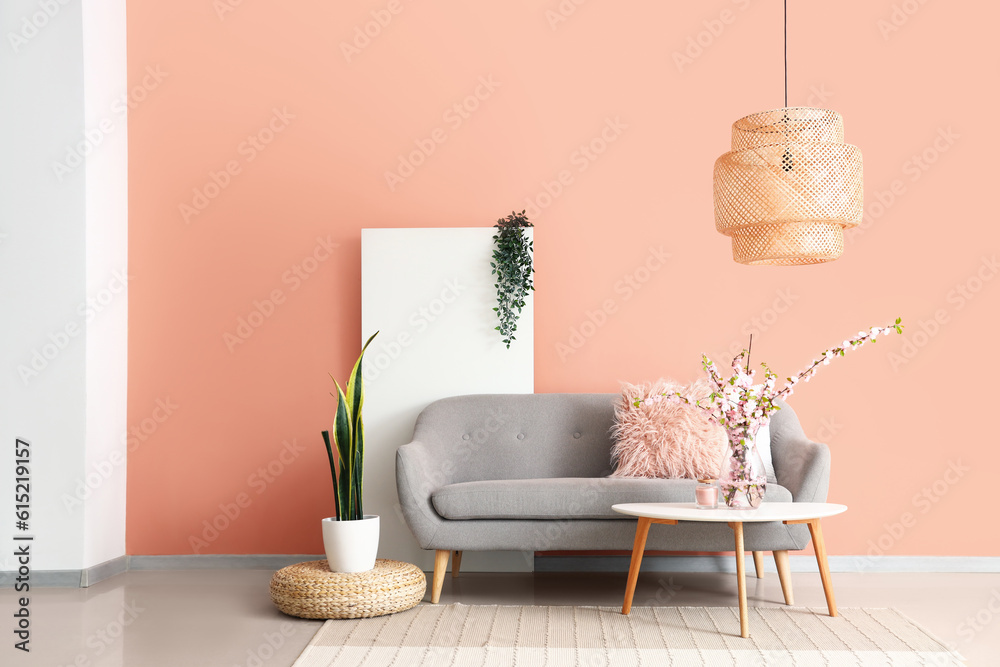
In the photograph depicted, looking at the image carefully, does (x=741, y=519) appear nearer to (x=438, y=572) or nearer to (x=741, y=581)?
(x=741, y=581)

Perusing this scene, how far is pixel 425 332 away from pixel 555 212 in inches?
37.6

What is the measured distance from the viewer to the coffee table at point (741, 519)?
2.99 meters

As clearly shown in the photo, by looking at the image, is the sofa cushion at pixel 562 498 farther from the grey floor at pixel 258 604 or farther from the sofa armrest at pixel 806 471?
the grey floor at pixel 258 604

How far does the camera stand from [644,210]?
Result: 4438 mm

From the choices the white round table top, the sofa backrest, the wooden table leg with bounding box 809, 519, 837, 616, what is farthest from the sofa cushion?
the sofa backrest

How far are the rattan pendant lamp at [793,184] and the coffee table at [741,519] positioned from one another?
37.2 inches

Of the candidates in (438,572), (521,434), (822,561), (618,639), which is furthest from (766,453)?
(438,572)

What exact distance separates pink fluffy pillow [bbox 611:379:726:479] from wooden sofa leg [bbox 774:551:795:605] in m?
0.44

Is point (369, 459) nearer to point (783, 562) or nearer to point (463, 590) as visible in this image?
point (463, 590)

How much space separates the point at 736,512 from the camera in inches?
121

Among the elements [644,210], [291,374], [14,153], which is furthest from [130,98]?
Result: [644,210]

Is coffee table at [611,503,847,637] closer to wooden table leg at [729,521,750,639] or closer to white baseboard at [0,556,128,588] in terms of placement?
wooden table leg at [729,521,750,639]

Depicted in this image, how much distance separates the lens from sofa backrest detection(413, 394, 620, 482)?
4.05 meters

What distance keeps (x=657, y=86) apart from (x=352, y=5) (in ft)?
5.69
